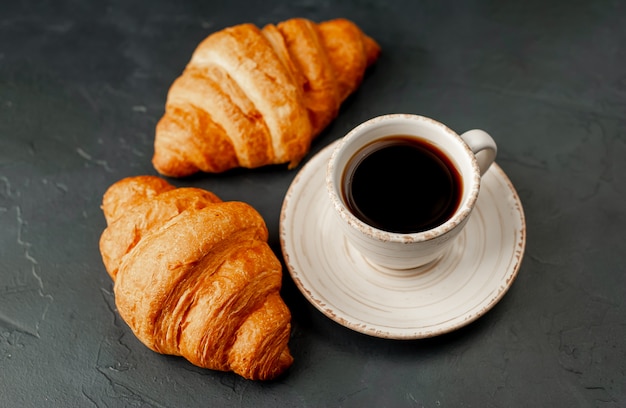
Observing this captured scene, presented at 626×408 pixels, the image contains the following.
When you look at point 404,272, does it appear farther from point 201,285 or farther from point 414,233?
point 201,285

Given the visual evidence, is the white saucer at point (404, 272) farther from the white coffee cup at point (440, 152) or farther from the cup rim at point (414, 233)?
the cup rim at point (414, 233)

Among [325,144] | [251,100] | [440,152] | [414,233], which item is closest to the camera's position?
[414,233]

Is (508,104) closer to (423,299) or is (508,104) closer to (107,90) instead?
(423,299)

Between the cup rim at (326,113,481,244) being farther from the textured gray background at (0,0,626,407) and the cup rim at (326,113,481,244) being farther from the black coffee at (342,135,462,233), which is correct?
the textured gray background at (0,0,626,407)

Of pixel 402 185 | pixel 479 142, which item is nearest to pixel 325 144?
pixel 402 185

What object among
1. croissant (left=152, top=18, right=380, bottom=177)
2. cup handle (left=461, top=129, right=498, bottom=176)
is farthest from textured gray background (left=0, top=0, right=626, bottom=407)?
cup handle (left=461, top=129, right=498, bottom=176)

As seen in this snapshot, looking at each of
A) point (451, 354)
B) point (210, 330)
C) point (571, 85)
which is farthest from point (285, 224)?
point (571, 85)

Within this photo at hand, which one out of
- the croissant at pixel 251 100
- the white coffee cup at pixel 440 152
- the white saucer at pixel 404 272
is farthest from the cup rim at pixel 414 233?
the croissant at pixel 251 100
